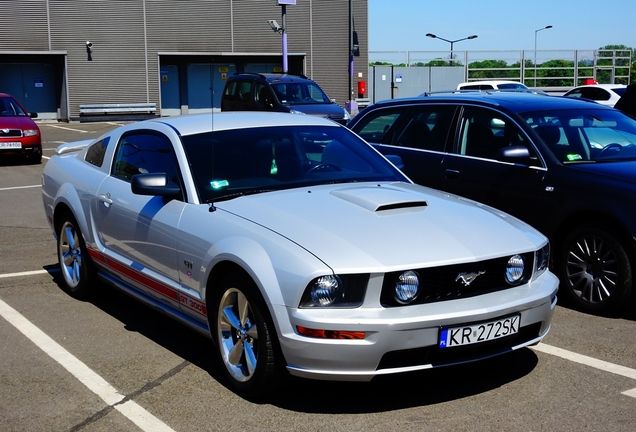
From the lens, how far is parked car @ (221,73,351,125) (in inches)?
827

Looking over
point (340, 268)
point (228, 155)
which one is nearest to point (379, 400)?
point (340, 268)

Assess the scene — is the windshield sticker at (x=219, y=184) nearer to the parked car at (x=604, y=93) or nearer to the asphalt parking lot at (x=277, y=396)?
the asphalt parking lot at (x=277, y=396)

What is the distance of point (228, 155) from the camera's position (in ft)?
17.6

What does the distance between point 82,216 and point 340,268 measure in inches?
122

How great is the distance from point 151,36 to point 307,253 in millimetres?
35492

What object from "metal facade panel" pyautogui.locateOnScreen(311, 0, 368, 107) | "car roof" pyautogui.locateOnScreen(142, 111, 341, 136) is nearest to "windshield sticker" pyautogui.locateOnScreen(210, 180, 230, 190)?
"car roof" pyautogui.locateOnScreen(142, 111, 341, 136)

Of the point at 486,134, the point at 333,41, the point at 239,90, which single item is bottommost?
the point at 486,134

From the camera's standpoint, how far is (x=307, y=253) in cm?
416

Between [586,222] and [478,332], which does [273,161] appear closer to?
[478,332]

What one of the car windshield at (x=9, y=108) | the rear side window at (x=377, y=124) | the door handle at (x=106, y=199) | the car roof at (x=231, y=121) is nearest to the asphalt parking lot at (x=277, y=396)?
the door handle at (x=106, y=199)

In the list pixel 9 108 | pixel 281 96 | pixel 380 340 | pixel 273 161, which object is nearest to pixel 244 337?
pixel 380 340

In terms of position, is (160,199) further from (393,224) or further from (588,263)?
(588,263)

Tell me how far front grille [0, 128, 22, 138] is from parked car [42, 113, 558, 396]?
480 inches

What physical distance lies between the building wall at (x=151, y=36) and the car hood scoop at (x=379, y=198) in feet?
109
